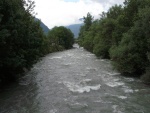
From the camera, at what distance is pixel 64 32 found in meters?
124

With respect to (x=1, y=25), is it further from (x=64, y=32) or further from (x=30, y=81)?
(x=64, y=32)

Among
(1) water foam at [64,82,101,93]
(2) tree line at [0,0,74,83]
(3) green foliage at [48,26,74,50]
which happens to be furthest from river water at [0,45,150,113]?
Answer: (3) green foliage at [48,26,74,50]

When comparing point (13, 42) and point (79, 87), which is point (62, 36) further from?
point (79, 87)

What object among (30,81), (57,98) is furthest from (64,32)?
(57,98)

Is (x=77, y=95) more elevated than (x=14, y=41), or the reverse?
(x=14, y=41)

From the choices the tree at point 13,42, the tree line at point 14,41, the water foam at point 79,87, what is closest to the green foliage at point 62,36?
the tree line at point 14,41

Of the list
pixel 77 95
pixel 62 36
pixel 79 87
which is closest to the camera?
pixel 77 95

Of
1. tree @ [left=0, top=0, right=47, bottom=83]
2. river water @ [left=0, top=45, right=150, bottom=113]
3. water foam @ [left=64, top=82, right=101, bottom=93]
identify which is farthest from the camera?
water foam @ [left=64, top=82, right=101, bottom=93]

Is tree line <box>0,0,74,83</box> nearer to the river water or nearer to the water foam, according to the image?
the river water

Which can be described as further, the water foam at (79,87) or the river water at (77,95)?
the water foam at (79,87)

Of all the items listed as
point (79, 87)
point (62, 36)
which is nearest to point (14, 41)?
point (79, 87)

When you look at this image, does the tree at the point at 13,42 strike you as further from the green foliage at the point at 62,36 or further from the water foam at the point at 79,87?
the green foliage at the point at 62,36

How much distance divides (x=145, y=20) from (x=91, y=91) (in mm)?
10834

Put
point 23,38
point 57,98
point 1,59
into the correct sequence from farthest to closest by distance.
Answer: point 23,38
point 1,59
point 57,98
